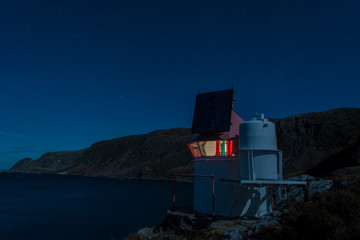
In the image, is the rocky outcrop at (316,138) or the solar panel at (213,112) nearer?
the solar panel at (213,112)

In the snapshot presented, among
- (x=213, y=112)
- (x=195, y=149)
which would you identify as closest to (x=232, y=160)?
(x=195, y=149)

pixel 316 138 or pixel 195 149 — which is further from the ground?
pixel 316 138

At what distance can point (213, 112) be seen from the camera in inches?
890

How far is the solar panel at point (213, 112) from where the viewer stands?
2159cm

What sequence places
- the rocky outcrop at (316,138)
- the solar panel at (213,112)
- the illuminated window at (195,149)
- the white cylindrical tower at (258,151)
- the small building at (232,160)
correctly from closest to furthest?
the white cylindrical tower at (258,151) → the small building at (232,160) → the solar panel at (213,112) → the illuminated window at (195,149) → the rocky outcrop at (316,138)

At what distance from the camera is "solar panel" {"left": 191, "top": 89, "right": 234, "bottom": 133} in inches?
850

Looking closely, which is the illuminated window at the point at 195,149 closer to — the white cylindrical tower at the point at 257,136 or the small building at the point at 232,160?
the small building at the point at 232,160

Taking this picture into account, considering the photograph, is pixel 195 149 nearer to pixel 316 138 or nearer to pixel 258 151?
pixel 258 151

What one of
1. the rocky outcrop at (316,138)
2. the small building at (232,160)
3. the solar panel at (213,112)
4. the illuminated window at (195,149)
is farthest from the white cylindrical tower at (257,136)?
the rocky outcrop at (316,138)

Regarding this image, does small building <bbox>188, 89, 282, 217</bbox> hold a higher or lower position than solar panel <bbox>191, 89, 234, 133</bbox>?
Result: lower

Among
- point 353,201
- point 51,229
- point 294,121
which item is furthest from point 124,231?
point 294,121

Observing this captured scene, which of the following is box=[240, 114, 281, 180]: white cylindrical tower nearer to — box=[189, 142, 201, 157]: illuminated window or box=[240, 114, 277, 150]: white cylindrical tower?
box=[240, 114, 277, 150]: white cylindrical tower

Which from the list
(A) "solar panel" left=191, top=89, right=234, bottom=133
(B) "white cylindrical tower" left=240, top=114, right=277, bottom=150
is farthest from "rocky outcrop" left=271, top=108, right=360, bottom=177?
(B) "white cylindrical tower" left=240, top=114, right=277, bottom=150

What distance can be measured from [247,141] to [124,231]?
91.2 ft
